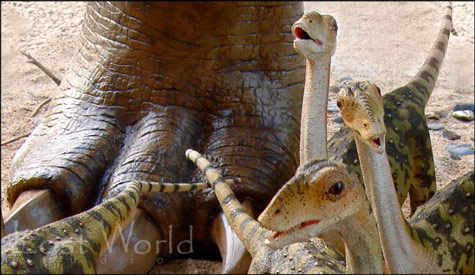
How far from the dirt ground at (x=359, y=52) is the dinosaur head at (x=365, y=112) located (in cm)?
112

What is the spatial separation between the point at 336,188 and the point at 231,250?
670 millimetres

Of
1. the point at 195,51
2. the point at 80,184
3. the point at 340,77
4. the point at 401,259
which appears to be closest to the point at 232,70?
the point at 195,51

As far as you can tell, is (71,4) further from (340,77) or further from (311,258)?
(311,258)

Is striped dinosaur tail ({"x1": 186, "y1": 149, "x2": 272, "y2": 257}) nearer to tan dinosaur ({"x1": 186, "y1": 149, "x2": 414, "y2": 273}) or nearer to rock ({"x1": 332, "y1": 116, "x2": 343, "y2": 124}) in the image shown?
tan dinosaur ({"x1": 186, "y1": 149, "x2": 414, "y2": 273})

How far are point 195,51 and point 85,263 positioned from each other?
27.4 inches

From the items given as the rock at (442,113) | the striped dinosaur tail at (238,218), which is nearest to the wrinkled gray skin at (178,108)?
the striped dinosaur tail at (238,218)

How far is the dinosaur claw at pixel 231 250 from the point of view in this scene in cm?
138

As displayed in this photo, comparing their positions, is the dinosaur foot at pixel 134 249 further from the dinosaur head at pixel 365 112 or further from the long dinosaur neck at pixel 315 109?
the dinosaur head at pixel 365 112

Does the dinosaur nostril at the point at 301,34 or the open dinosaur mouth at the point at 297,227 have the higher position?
the dinosaur nostril at the point at 301,34

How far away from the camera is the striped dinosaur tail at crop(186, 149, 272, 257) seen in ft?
3.78

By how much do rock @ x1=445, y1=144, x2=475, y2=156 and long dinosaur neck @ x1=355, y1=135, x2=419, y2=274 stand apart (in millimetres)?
1209

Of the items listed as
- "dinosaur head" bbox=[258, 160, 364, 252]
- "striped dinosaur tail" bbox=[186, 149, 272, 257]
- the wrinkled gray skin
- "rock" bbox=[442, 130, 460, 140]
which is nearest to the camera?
"dinosaur head" bbox=[258, 160, 364, 252]

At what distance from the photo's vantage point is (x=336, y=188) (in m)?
0.77

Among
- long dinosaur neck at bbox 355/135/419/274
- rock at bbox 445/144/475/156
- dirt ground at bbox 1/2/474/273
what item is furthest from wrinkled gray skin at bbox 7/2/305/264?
rock at bbox 445/144/475/156
